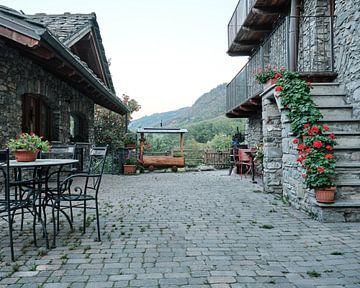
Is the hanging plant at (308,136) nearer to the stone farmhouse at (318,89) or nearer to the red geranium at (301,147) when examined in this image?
the red geranium at (301,147)

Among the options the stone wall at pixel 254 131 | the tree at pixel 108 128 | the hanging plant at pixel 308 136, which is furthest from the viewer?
the tree at pixel 108 128

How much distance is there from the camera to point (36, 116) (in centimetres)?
859

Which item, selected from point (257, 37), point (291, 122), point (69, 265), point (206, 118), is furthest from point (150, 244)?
point (206, 118)

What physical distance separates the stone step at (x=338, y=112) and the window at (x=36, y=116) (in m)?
6.51

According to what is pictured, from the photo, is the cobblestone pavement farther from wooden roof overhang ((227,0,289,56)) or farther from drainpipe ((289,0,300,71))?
wooden roof overhang ((227,0,289,56))

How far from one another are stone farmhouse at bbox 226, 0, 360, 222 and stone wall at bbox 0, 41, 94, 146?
4.80 metres

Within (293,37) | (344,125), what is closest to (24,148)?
(344,125)

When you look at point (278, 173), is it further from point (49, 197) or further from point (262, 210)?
point (49, 197)

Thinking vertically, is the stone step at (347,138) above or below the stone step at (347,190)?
above

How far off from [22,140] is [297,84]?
3808 mm

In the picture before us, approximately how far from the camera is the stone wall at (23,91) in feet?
19.4

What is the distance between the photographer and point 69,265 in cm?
249

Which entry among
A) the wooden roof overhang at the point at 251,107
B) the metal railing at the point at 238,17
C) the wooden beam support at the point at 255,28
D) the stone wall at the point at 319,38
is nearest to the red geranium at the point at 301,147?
the stone wall at the point at 319,38

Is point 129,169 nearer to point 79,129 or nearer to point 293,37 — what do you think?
point 79,129
